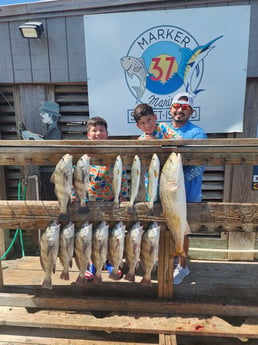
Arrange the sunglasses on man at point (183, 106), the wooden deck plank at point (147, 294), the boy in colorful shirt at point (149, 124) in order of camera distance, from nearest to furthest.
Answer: the wooden deck plank at point (147, 294) < the boy in colorful shirt at point (149, 124) < the sunglasses on man at point (183, 106)

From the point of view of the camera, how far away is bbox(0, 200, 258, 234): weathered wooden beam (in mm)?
1958

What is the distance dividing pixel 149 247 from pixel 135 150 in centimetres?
76

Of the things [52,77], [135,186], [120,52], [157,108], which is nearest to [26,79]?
[52,77]

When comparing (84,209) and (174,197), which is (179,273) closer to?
(174,197)

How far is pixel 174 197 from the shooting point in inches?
71.2

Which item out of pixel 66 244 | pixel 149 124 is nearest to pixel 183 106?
pixel 149 124

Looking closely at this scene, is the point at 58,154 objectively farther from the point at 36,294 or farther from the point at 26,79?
the point at 26,79

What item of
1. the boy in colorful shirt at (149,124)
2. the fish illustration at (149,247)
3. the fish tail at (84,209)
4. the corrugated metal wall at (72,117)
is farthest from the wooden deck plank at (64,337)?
the corrugated metal wall at (72,117)

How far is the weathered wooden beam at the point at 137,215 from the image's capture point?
1.96 metres

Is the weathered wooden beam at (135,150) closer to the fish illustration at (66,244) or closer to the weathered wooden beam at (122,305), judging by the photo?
the fish illustration at (66,244)

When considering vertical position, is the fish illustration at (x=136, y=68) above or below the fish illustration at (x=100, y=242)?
above

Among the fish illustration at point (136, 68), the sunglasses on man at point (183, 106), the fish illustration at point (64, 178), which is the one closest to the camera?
the fish illustration at point (64, 178)

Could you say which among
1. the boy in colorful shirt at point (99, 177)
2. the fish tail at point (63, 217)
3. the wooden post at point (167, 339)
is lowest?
the wooden post at point (167, 339)

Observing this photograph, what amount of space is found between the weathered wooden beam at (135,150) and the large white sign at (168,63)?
4.40 ft
